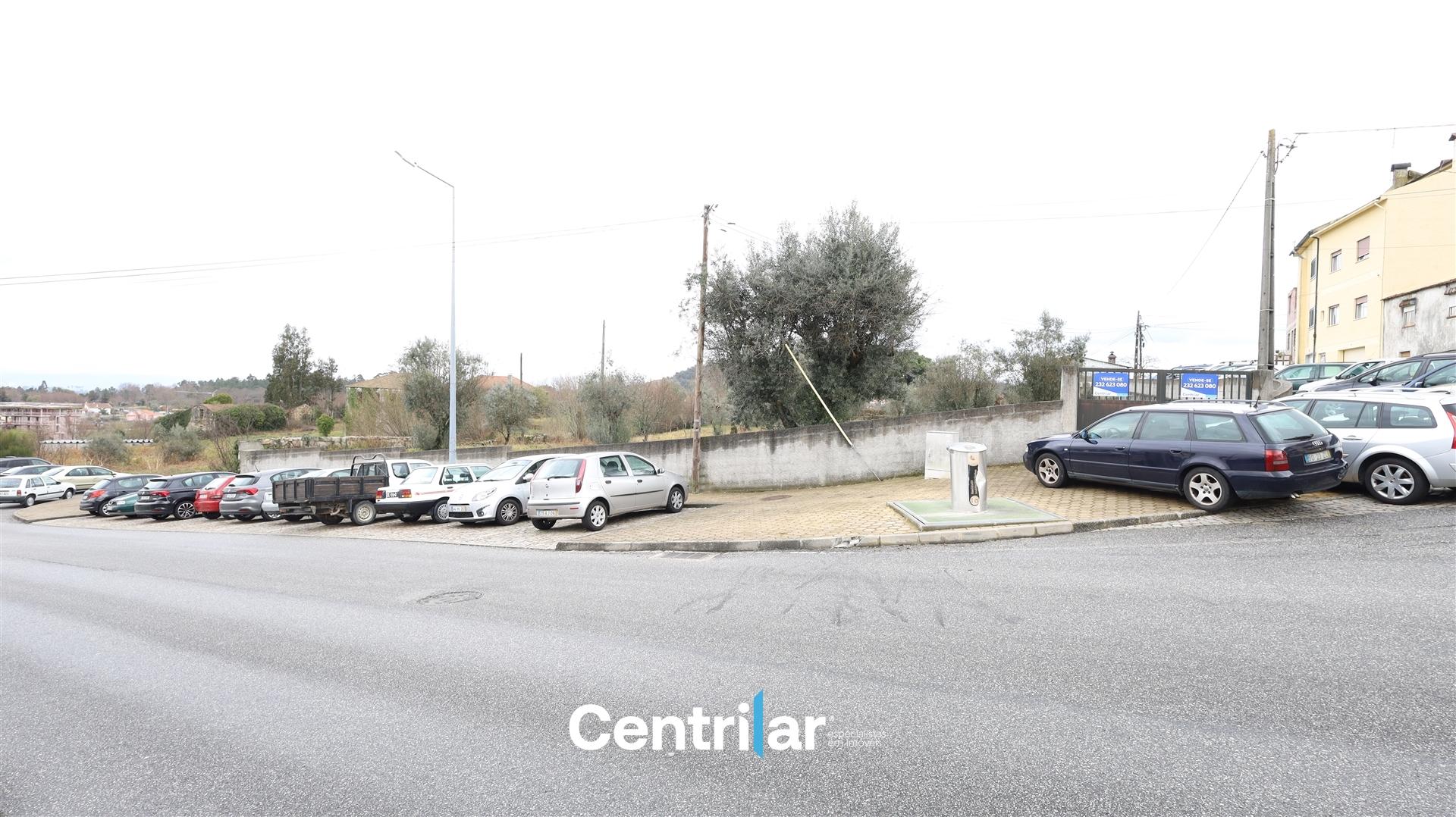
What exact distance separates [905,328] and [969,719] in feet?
58.0

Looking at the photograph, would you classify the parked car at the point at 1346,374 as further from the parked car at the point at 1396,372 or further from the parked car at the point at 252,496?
the parked car at the point at 252,496

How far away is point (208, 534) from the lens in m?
18.7

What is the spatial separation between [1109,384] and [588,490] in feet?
38.1

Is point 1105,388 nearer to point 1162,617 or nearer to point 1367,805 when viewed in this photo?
point 1162,617

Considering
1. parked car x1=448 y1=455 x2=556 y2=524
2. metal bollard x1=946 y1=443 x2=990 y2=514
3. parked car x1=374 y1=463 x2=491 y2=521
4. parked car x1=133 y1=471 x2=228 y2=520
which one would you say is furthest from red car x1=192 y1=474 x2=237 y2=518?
metal bollard x1=946 y1=443 x2=990 y2=514

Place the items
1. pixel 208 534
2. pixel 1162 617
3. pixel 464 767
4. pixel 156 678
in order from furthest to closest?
pixel 208 534 < pixel 1162 617 < pixel 156 678 < pixel 464 767

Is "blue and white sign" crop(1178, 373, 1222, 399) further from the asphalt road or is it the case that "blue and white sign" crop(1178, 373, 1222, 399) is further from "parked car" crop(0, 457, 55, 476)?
"parked car" crop(0, 457, 55, 476)

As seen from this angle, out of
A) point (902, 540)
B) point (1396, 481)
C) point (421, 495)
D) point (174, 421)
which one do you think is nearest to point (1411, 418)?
point (1396, 481)

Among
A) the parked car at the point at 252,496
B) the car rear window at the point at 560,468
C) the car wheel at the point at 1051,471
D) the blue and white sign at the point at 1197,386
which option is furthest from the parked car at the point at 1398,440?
the parked car at the point at 252,496

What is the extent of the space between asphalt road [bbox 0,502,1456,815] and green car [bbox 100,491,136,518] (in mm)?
21522

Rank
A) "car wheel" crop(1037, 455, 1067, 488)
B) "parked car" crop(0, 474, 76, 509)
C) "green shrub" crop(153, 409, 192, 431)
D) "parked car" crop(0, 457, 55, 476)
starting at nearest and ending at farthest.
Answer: "car wheel" crop(1037, 455, 1067, 488) → "parked car" crop(0, 474, 76, 509) → "parked car" crop(0, 457, 55, 476) → "green shrub" crop(153, 409, 192, 431)

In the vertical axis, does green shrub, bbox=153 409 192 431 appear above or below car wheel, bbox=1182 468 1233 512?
below

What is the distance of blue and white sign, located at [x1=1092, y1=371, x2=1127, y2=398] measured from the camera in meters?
16.2

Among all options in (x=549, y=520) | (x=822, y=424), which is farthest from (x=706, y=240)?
(x=549, y=520)
